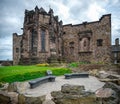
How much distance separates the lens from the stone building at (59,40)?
93.3ft

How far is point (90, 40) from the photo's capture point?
3281cm

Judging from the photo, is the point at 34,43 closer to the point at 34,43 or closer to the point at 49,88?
the point at 34,43

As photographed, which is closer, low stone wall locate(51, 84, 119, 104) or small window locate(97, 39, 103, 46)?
low stone wall locate(51, 84, 119, 104)

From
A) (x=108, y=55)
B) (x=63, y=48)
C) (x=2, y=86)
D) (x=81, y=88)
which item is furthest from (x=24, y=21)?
(x=81, y=88)

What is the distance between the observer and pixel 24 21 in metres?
30.0

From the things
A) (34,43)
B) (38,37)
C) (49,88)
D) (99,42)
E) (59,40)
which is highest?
(38,37)

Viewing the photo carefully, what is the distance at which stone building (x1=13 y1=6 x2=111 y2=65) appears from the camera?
93.3 feet

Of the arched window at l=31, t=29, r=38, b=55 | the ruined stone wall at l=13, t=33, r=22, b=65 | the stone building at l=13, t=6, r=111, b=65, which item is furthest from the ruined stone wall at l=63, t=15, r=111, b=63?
the ruined stone wall at l=13, t=33, r=22, b=65

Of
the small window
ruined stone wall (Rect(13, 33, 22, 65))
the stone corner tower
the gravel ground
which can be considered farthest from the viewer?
ruined stone wall (Rect(13, 33, 22, 65))

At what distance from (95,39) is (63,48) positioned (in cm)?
739

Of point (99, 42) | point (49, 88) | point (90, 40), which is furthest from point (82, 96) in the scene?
point (90, 40)

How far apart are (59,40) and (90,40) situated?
20.7ft

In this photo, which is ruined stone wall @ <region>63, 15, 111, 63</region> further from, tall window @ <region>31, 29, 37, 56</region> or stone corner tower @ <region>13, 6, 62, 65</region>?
tall window @ <region>31, 29, 37, 56</region>

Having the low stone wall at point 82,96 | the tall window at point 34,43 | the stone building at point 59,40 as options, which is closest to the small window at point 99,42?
the stone building at point 59,40
